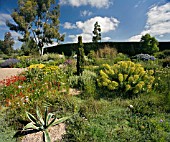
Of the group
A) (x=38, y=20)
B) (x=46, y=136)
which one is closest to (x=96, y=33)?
(x=38, y=20)

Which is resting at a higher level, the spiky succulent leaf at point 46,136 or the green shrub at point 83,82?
the green shrub at point 83,82

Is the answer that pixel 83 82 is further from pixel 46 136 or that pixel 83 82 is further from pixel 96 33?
pixel 96 33

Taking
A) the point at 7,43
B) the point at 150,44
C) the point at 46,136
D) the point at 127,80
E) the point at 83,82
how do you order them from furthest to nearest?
1. the point at 7,43
2. the point at 150,44
3. the point at 83,82
4. the point at 127,80
5. the point at 46,136

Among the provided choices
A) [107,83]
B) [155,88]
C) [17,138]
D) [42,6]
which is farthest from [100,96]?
[42,6]

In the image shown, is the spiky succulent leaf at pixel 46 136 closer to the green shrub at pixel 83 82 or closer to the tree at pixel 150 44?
the green shrub at pixel 83 82

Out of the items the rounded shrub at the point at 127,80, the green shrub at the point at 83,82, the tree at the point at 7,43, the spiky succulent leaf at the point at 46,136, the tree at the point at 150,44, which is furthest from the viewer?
the tree at the point at 7,43

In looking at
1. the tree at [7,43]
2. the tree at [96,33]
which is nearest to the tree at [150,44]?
the tree at [96,33]

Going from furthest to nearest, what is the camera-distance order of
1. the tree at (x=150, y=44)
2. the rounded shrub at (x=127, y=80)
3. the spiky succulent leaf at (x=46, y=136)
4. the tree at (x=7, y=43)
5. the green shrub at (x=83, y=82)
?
the tree at (x=7, y=43) → the tree at (x=150, y=44) → the green shrub at (x=83, y=82) → the rounded shrub at (x=127, y=80) → the spiky succulent leaf at (x=46, y=136)

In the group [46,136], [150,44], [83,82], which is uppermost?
[150,44]

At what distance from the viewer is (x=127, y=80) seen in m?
5.41

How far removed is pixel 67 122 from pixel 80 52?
4294 millimetres

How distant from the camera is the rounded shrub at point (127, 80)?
5031 mm

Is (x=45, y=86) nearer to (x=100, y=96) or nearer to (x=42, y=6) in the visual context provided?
(x=100, y=96)

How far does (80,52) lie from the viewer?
24.2ft
